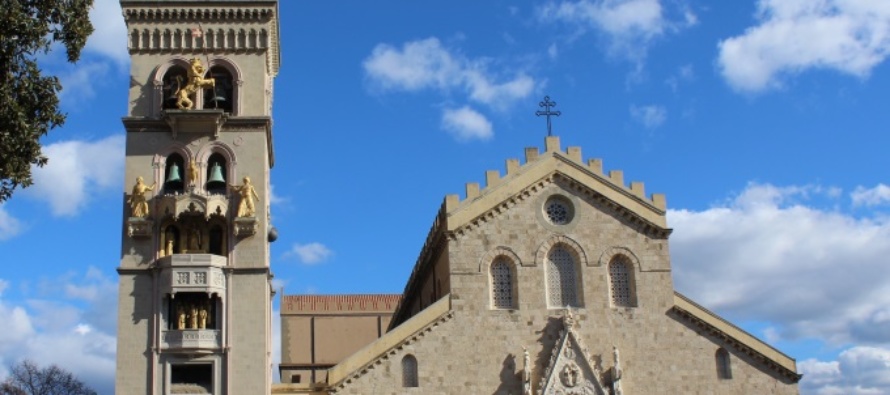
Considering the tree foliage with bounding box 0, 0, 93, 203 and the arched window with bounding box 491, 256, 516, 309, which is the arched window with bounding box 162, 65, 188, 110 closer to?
the arched window with bounding box 491, 256, 516, 309

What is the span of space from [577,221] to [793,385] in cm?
1172

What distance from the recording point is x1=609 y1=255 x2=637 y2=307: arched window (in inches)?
1806

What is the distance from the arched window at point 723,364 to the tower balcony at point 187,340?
2135cm

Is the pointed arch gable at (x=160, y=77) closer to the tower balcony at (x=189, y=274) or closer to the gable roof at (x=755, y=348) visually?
the tower balcony at (x=189, y=274)

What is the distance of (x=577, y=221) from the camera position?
4641 cm

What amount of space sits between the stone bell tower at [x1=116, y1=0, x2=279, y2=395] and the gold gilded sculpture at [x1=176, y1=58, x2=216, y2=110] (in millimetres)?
50

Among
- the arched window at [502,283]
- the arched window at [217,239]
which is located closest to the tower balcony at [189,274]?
the arched window at [217,239]

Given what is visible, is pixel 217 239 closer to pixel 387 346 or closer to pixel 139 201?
pixel 139 201

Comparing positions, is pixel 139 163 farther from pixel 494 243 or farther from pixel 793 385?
pixel 793 385

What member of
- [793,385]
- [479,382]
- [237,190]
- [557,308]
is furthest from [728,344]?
[237,190]

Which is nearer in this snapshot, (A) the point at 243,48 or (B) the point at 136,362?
(B) the point at 136,362

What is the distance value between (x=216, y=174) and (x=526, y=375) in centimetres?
1545

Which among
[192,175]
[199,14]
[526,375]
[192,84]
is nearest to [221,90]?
[192,84]

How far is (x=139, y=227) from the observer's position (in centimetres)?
4156
